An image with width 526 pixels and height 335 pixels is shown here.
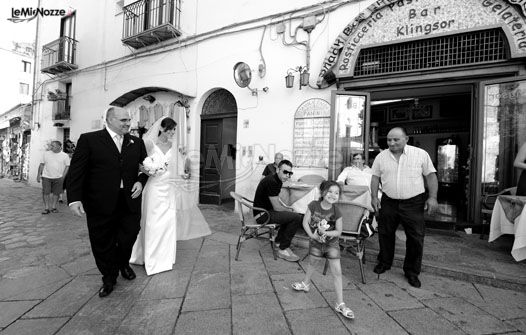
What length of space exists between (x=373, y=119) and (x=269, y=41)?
560 centimetres

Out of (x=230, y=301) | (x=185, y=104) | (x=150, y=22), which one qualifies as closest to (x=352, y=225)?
(x=230, y=301)

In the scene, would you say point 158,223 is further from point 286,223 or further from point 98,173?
point 286,223

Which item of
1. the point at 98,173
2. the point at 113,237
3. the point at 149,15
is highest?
the point at 149,15

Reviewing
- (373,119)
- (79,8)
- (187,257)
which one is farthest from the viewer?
(79,8)

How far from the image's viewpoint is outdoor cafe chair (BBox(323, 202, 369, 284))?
10.5 feet

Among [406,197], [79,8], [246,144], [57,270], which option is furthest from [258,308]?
[79,8]

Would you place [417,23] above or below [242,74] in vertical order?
above

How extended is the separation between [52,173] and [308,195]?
6267 mm

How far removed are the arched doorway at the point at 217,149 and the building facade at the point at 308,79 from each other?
33mm

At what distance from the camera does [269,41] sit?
6812mm

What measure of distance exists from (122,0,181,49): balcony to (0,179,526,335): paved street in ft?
22.9

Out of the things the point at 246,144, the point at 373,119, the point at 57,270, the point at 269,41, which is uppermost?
→ the point at 269,41

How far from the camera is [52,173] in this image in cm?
660

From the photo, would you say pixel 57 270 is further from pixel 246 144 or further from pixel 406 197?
pixel 246 144
